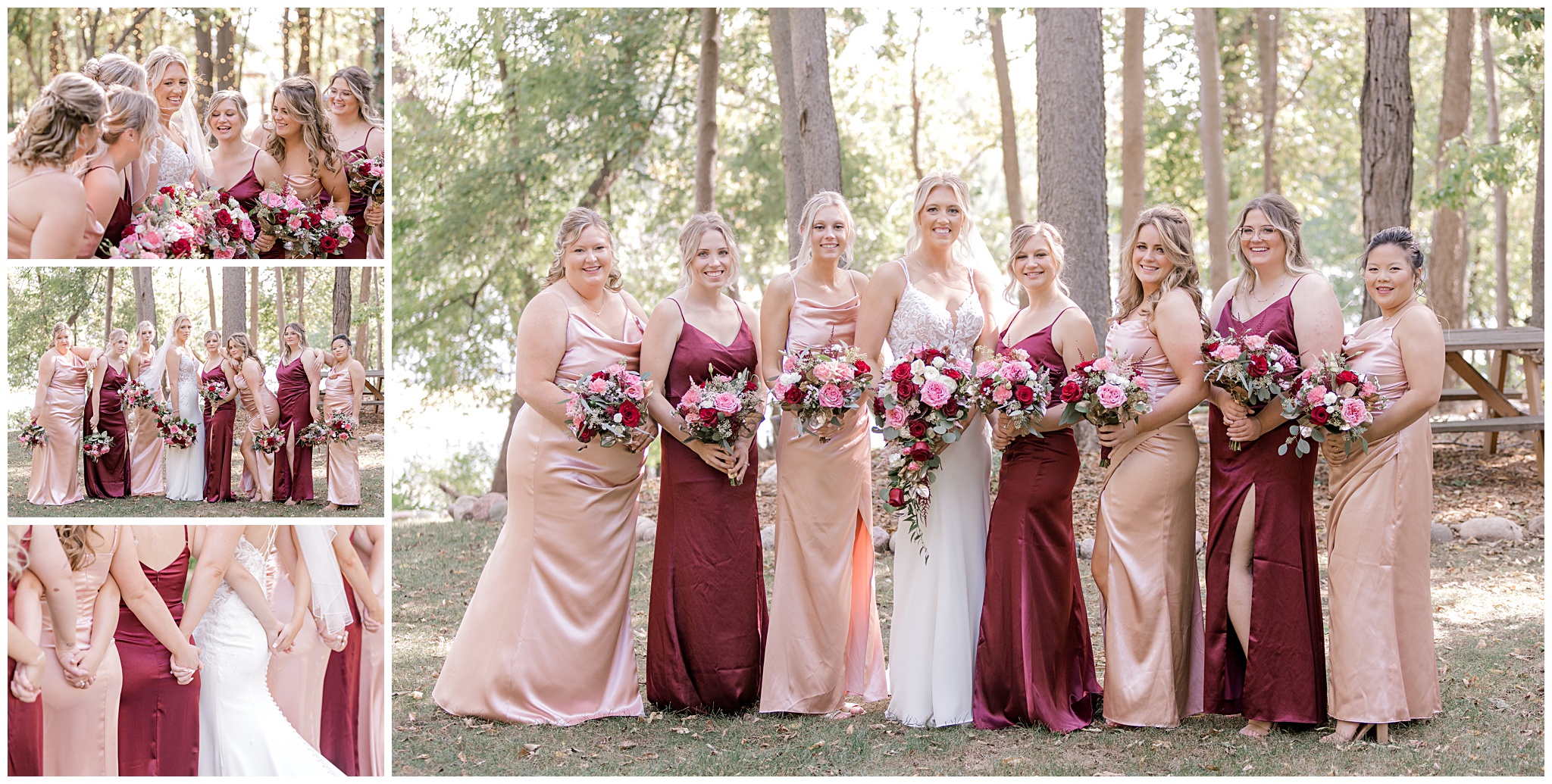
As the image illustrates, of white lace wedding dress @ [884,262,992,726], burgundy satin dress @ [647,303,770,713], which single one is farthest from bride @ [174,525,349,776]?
white lace wedding dress @ [884,262,992,726]

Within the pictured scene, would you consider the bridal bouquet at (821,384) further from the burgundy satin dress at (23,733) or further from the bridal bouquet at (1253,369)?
the burgundy satin dress at (23,733)

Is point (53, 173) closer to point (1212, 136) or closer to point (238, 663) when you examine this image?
point (238, 663)

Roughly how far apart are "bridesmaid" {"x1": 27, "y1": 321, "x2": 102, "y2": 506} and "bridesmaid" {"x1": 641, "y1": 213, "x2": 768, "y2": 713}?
2.48m

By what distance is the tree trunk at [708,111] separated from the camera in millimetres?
14227

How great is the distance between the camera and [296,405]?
4500 millimetres

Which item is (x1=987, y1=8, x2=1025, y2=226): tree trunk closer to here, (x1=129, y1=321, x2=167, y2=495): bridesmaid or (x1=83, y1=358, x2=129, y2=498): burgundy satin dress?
(x1=129, y1=321, x2=167, y2=495): bridesmaid

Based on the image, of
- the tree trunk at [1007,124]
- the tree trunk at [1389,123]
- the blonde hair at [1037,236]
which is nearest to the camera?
the blonde hair at [1037,236]

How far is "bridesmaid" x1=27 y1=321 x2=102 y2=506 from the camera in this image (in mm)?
3982

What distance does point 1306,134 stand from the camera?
23219 mm

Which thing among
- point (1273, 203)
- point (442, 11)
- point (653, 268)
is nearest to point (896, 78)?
point (653, 268)

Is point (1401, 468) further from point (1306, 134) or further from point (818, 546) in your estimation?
point (1306, 134)

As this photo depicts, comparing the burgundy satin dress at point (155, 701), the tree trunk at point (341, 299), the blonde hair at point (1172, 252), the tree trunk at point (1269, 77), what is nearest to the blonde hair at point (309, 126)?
the tree trunk at point (341, 299)

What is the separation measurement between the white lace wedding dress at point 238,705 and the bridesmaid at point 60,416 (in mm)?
638

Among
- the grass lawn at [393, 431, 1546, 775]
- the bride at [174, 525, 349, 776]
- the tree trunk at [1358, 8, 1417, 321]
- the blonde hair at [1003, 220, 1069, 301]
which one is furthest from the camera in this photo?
the tree trunk at [1358, 8, 1417, 321]
